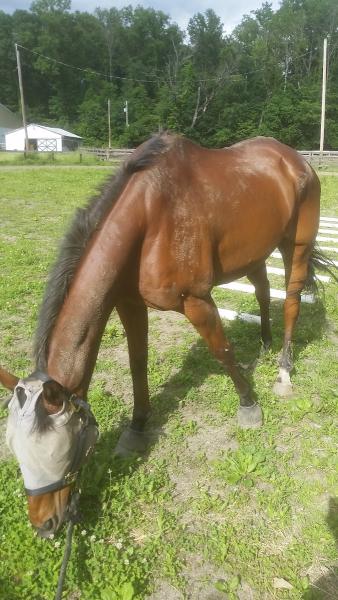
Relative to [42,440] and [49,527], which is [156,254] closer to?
[42,440]

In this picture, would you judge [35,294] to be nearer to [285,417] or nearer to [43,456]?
[285,417]

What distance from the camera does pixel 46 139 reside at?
159 ft

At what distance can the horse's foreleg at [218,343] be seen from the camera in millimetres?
2605

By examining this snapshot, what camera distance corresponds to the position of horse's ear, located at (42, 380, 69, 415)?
5.39 feet

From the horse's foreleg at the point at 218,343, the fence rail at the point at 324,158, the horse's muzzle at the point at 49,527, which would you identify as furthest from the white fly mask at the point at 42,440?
the fence rail at the point at 324,158

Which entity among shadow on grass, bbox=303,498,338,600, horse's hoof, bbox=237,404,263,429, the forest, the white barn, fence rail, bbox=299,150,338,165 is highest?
the forest

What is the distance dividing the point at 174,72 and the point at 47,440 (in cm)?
6382

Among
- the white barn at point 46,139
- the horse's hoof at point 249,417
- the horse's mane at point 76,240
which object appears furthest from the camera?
the white barn at point 46,139

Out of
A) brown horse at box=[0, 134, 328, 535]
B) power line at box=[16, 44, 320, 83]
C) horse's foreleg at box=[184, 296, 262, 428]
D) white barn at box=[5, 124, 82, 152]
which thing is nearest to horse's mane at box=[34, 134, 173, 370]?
brown horse at box=[0, 134, 328, 535]


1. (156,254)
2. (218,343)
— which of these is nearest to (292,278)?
(218,343)

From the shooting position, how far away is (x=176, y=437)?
9.64ft

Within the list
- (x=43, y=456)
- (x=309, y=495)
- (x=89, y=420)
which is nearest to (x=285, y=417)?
(x=309, y=495)

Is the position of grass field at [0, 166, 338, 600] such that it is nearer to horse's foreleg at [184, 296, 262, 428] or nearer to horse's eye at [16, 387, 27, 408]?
horse's foreleg at [184, 296, 262, 428]

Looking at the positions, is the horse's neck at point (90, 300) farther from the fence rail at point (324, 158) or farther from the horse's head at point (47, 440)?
the fence rail at point (324, 158)
